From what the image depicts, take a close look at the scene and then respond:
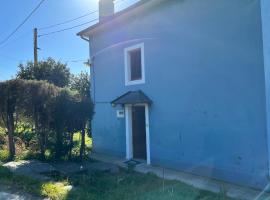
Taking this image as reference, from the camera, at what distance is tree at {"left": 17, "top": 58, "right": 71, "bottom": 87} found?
64.0 feet

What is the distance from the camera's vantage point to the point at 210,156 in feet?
27.3

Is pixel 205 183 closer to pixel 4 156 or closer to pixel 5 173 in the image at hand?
pixel 5 173

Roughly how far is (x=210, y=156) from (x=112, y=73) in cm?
568

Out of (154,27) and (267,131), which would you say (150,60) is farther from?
(267,131)

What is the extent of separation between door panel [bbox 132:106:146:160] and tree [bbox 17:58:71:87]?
33.9 feet

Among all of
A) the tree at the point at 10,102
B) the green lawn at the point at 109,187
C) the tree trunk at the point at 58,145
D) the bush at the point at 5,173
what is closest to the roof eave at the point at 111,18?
the tree at the point at 10,102

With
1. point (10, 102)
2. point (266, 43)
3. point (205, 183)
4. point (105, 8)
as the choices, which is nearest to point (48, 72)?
point (105, 8)

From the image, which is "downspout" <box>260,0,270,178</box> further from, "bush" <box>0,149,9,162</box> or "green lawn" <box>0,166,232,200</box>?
"bush" <box>0,149,9,162</box>

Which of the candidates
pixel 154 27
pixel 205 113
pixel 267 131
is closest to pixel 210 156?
pixel 205 113

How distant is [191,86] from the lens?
347 inches

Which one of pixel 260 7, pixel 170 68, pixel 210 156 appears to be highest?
pixel 260 7

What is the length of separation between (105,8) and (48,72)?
8331 mm

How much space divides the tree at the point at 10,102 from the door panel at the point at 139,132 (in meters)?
4.40

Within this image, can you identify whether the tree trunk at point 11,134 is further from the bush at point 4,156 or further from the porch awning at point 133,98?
the porch awning at point 133,98
